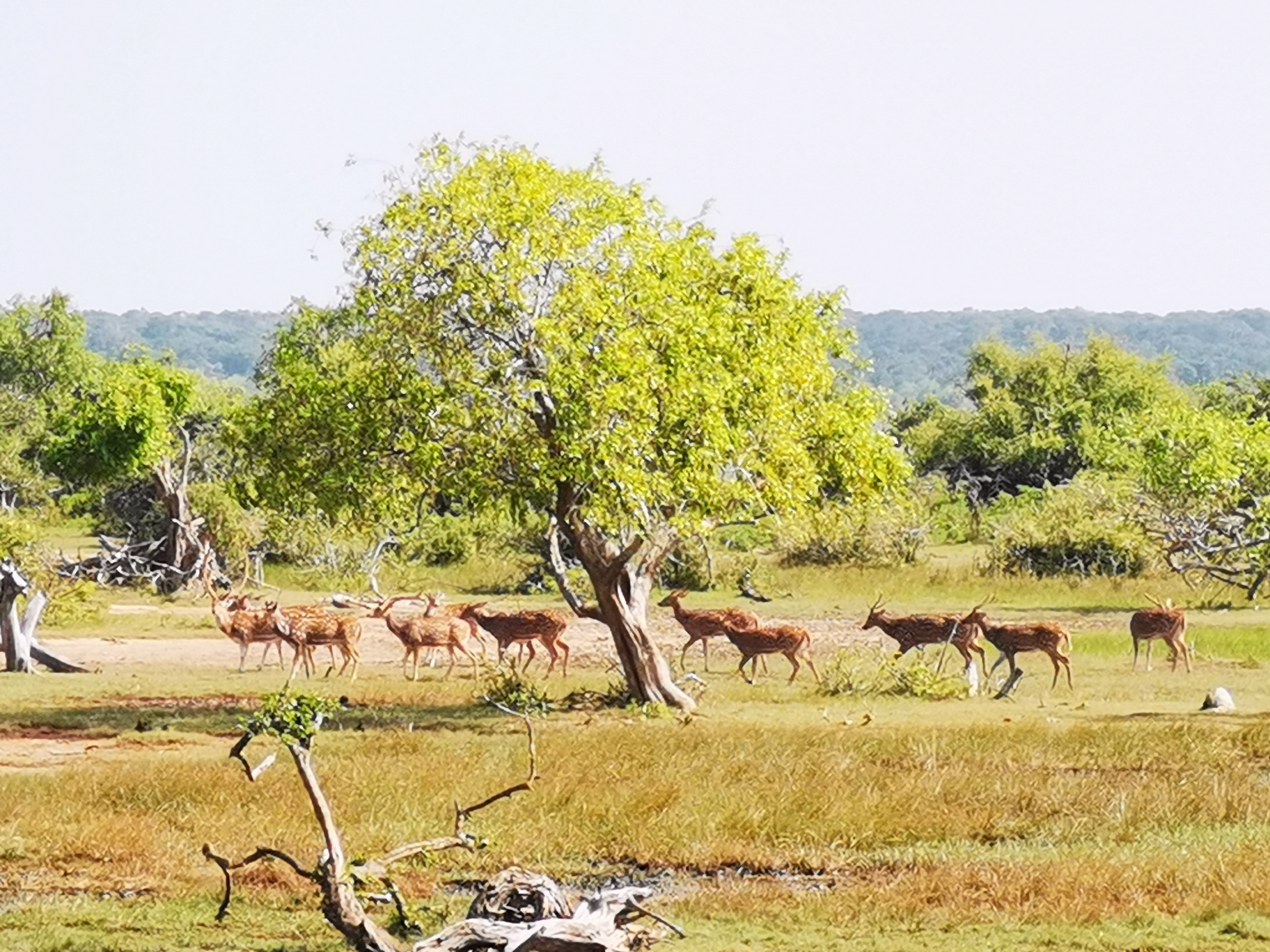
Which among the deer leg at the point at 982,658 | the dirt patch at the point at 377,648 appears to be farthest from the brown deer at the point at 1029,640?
the dirt patch at the point at 377,648

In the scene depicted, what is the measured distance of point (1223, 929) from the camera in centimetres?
1240

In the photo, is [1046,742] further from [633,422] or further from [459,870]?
[459,870]

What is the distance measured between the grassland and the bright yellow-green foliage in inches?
102

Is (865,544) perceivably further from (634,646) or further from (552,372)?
(552,372)

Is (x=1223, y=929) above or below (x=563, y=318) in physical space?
below

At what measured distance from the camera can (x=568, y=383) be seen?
2133 cm

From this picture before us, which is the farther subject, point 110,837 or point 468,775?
point 468,775

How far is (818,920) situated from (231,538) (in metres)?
35.6

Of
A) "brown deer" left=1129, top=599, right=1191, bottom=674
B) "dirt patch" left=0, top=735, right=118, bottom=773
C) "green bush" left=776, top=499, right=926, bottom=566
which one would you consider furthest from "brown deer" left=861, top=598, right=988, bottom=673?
"green bush" left=776, top=499, right=926, bottom=566

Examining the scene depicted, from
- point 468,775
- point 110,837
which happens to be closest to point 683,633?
point 468,775

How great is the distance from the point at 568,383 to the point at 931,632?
745cm

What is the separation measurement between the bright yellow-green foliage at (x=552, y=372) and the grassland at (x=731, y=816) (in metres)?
2.60

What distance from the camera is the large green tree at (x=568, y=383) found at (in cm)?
2142

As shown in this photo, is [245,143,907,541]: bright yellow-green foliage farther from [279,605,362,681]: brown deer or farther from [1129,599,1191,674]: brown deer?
[1129,599,1191,674]: brown deer
